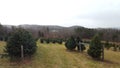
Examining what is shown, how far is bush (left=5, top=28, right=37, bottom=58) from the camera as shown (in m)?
19.5

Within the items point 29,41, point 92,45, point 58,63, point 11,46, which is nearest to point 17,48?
point 11,46

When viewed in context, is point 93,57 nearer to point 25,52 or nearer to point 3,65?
point 25,52

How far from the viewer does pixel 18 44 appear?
19859mm

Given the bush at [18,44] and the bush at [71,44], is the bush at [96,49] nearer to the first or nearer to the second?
the bush at [71,44]

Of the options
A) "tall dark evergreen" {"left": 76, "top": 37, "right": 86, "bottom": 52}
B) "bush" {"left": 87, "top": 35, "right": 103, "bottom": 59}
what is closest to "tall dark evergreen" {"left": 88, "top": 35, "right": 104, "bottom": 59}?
"bush" {"left": 87, "top": 35, "right": 103, "bottom": 59}

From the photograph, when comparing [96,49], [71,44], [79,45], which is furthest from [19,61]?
[79,45]

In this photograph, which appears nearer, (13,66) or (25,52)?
(13,66)

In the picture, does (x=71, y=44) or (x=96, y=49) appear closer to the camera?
(x=96, y=49)

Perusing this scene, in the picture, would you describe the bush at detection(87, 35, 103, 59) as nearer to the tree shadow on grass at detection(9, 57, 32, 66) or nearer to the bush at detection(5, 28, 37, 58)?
the bush at detection(5, 28, 37, 58)

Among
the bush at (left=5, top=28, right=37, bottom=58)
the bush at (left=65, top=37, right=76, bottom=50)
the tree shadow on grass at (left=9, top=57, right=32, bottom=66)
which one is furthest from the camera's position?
the bush at (left=65, top=37, right=76, bottom=50)

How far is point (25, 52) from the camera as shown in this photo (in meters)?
20.1

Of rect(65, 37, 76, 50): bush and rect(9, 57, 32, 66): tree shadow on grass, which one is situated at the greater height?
rect(65, 37, 76, 50): bush

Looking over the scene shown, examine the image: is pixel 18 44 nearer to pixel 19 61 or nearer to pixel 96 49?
pixel 19 61

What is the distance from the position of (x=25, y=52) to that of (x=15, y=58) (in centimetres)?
116
